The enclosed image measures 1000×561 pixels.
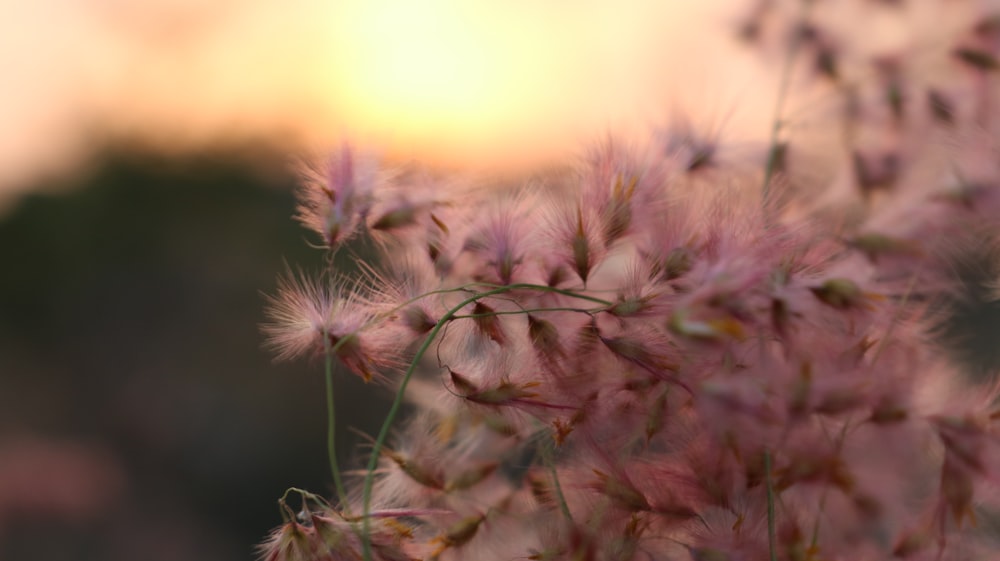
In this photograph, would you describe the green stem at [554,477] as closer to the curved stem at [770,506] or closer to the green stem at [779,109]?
the curved stem at [770,506]

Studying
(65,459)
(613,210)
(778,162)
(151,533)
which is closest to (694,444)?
(613,210)

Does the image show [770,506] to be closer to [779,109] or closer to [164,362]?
[779,109]

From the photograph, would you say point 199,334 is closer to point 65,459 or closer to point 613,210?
point 65,459

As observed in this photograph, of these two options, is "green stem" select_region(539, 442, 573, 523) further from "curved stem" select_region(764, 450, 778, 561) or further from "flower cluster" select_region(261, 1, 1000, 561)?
"curved stem" select_region(764, 450, 778, 561)

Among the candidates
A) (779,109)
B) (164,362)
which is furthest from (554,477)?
(164,362)

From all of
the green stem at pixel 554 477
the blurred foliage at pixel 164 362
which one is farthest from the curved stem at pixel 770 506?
the blurred foliage at pixel 164 362
